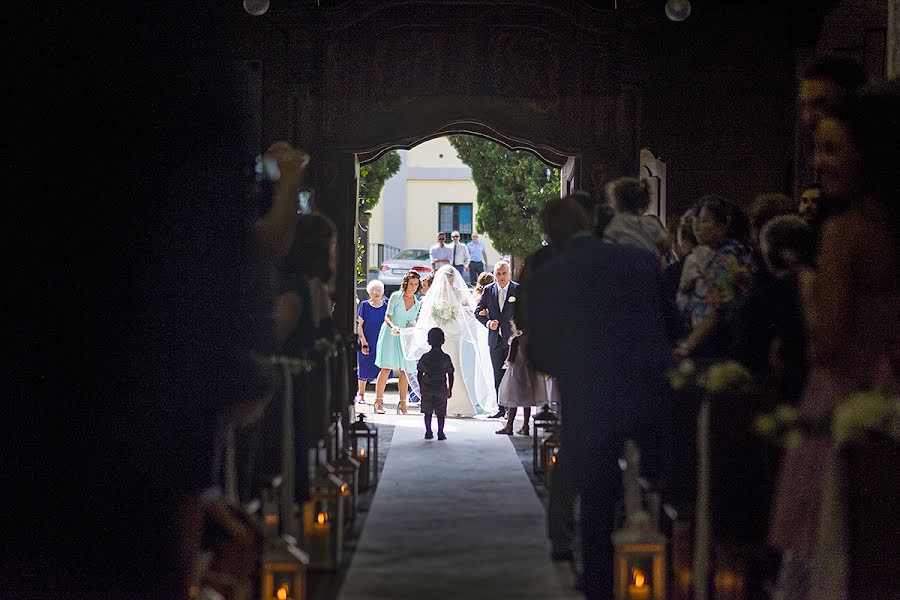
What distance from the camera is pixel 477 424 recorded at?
42.3ft

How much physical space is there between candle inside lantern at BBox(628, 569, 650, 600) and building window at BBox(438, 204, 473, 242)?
33.5 m

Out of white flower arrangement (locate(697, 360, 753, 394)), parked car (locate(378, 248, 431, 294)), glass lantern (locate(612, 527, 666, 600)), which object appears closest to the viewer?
white flower arrangement (locate(697, 360, 753, 394))

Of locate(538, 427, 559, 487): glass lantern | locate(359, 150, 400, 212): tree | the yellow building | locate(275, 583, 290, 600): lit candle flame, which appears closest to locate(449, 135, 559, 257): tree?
locate(359, 150, 400, 212): tree

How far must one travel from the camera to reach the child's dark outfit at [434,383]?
11164 mm

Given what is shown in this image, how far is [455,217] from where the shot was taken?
127 feet

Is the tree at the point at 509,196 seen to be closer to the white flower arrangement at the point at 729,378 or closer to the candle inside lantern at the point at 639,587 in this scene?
the candle inside lantern at the point at 639,587

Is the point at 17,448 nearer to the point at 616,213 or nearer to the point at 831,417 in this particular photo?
the point at 831,417

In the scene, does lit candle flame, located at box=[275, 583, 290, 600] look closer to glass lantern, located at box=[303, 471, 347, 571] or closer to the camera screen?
glass lantern, located at box=[303, 471, 347, 571]

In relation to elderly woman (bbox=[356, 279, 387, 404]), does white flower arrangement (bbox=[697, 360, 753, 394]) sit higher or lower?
higher

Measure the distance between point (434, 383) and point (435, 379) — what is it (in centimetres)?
6

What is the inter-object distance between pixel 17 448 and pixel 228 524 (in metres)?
0.66

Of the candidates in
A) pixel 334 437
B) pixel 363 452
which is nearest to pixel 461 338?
pixel 363 452

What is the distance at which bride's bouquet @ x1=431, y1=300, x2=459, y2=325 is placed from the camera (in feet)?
44.4

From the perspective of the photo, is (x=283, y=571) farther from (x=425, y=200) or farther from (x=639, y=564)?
(x=425, y=200)
